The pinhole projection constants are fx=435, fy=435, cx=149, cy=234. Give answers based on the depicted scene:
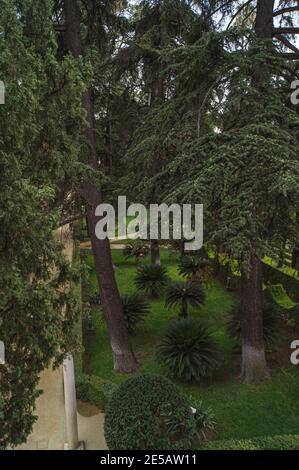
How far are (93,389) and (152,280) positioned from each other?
813 cm

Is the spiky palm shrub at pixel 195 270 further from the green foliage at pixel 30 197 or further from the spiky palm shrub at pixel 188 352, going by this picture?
the green foliage at pixel 30 197

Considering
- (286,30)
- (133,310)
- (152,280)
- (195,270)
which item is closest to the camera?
(286,30)

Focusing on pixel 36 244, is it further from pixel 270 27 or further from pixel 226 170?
pixel 270 27

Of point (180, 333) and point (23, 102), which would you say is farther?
point (180, 333)

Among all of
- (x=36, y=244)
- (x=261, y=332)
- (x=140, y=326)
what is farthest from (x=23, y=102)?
(x=140, y=326)

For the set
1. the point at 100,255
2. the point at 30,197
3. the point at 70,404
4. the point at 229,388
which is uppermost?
the point at 30,197

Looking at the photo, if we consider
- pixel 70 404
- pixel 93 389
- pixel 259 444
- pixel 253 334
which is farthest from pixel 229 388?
pixel 70 404

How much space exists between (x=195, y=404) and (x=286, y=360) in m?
3.93

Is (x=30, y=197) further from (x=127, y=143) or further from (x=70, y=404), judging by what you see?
(x=127, y=143)

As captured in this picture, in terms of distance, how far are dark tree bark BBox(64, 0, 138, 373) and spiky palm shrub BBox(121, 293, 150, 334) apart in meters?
1.90

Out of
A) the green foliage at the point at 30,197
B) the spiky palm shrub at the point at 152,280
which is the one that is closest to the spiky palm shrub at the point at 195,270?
the spiky palm shrub at the point at 152,280

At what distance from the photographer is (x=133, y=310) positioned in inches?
510

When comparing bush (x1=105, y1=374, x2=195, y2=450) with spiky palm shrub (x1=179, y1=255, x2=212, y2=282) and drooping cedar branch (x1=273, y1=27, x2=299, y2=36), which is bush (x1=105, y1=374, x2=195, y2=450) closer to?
spiky palm shrub (x1=179, y1=255, x2=212, y2=282)
